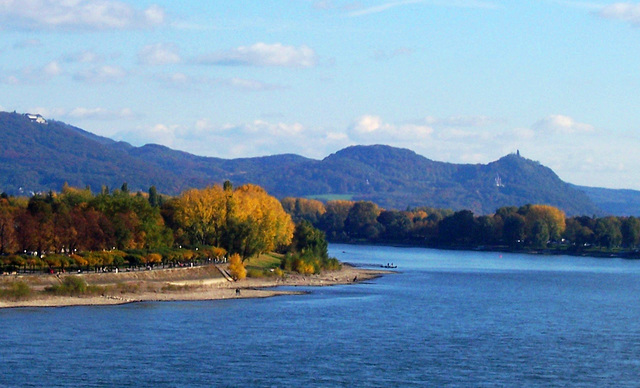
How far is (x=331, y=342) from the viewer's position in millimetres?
62125

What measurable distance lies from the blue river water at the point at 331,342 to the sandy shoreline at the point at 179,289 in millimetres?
2370

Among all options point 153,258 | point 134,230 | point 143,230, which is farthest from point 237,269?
point 134,230

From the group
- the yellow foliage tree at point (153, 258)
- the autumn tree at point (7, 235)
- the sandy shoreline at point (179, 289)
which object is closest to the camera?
the sandy shoreline at point (179, 289)

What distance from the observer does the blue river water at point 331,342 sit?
166 ft

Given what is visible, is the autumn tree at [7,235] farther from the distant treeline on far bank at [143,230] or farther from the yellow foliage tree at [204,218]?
the yellow foliage tree at [204,218]

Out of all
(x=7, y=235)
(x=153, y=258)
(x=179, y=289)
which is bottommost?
(x=179, y=289)

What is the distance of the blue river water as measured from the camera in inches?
1990

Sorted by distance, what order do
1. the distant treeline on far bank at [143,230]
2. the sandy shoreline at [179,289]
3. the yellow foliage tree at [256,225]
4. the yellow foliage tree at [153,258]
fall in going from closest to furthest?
the sandy shoreline at [179,289] → the distant treeline on far bank at [143,230] → the yellow foliage tree at [153,258] → the yellow foliage tree at [256,225]

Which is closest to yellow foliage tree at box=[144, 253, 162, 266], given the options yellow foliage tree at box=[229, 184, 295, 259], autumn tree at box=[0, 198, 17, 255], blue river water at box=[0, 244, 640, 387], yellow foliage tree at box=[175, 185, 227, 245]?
autumn tree at box=[0, 198, 17, 255]

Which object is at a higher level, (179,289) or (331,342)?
(179,289)

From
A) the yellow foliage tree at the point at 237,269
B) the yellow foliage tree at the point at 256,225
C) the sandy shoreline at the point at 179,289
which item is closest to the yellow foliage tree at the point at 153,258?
the sandy shoreline at the point at 179,289

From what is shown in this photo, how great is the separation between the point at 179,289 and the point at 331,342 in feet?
97.5

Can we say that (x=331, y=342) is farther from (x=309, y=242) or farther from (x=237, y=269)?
(x=309, y=242)

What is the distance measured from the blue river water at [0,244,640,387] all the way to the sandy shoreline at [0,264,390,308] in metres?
2.37
